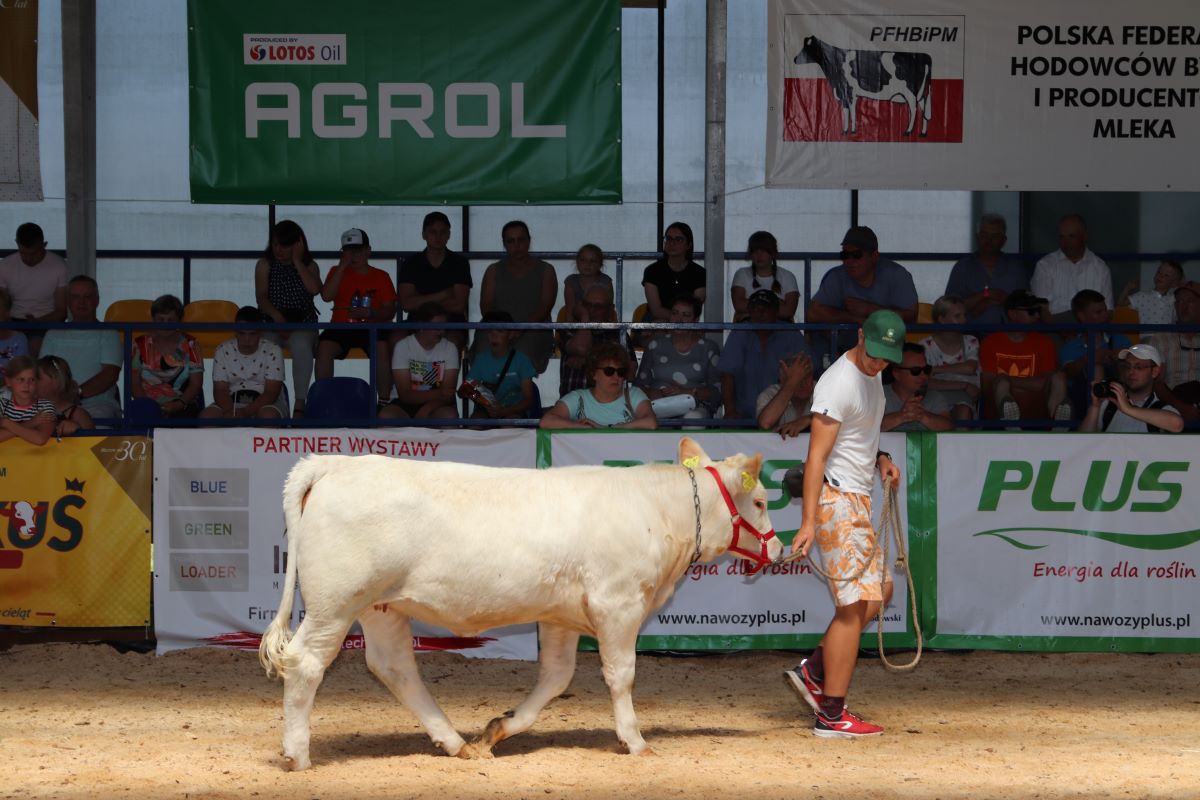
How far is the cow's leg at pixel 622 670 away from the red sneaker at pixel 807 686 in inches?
39.3

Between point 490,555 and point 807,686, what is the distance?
A: 2.00 meters

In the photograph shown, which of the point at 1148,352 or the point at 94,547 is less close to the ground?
the point at 1148,352

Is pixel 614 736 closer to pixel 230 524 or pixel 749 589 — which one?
pixel 749 589

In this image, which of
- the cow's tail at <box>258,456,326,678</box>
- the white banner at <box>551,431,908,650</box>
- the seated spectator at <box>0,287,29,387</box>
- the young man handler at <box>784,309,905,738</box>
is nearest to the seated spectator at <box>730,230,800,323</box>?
the white banner at <box>551,431,908,650</box>

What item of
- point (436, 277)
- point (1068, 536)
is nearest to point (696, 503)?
point (1068, 536)

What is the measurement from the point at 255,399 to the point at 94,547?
5.57ft

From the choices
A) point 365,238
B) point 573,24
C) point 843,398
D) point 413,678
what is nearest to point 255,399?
point 365,238

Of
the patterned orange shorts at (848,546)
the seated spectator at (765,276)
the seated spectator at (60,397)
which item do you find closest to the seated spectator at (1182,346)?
the seated spectator at (765,276)

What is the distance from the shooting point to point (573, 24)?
1091 cm

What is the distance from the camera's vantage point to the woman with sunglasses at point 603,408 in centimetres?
962

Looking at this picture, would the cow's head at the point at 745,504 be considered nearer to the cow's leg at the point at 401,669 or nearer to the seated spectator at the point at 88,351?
the cow's leg at the point at 401,669

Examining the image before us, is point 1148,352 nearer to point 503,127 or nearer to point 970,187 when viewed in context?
point 970,187

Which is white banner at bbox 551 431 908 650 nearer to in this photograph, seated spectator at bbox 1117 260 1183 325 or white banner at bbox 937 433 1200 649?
white banner at bbox 937 433 1200 649

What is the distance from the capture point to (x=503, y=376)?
10680mm
